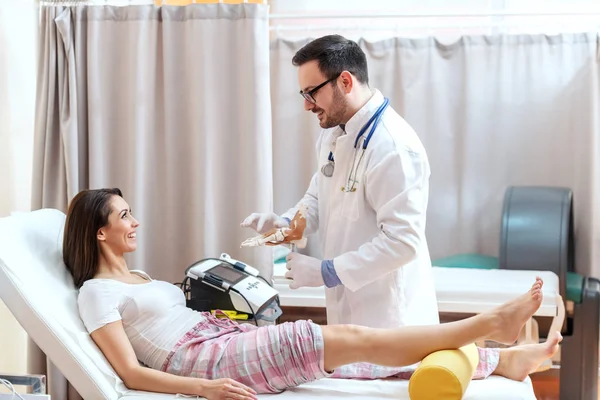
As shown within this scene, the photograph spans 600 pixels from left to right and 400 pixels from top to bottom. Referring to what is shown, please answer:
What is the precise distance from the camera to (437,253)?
3.41 m

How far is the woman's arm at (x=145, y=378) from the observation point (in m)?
1.85

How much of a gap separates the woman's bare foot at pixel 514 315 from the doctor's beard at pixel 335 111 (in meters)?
0.72

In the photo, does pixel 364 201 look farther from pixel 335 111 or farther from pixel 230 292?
pixel 230 292

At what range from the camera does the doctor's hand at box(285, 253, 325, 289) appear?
6.88 feet

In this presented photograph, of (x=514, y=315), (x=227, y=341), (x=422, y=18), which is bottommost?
(x=227, y=341)

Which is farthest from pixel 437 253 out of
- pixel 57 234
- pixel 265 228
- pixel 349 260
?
pixel 57 234

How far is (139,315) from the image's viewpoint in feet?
6.98

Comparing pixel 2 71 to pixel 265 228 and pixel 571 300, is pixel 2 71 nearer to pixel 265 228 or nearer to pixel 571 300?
pixel 265 228

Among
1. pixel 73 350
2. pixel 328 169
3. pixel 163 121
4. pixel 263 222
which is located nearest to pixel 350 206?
pixel 328 169

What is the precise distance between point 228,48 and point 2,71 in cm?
93

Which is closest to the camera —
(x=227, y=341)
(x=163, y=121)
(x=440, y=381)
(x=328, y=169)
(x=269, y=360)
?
(x=440, y=381)

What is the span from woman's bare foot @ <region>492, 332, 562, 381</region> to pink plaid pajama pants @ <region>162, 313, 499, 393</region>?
0.11 ft

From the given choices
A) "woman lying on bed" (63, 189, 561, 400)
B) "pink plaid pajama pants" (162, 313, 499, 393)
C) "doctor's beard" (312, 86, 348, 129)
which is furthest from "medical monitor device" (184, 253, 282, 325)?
"doctor's beard" (312, 86, 348, 129)

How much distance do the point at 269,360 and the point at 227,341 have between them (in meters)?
0.18
